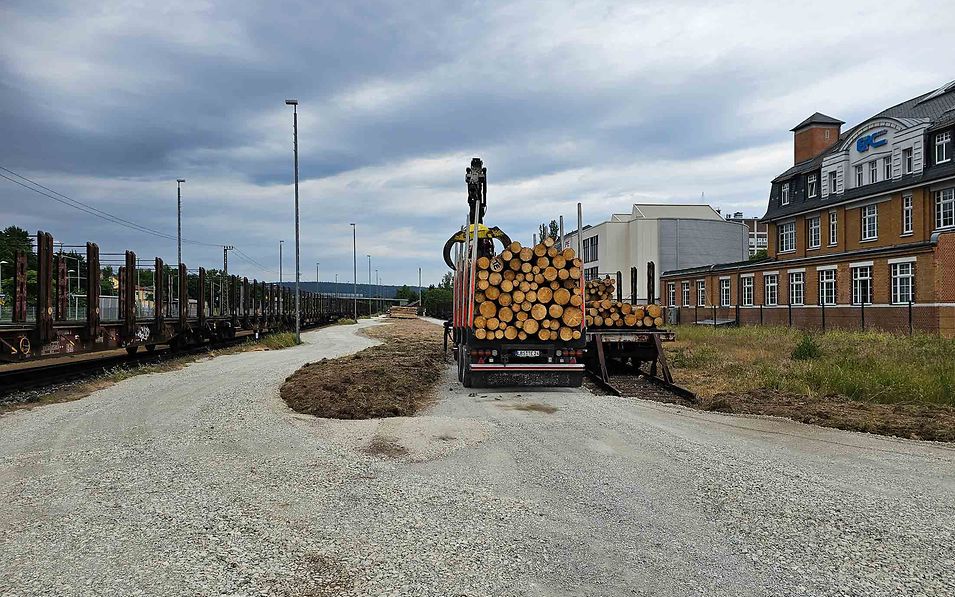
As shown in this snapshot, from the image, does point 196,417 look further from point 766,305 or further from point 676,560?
point 766,305

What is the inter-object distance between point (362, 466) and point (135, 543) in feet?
7.91

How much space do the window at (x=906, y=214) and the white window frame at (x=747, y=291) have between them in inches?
368

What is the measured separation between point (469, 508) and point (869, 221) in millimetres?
39906

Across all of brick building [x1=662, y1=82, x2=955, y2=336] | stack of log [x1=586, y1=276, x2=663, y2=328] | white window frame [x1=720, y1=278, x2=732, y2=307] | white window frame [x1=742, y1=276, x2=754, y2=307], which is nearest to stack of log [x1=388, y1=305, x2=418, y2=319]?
brick building [x1=662, y1=82, x2=955, y2=336]

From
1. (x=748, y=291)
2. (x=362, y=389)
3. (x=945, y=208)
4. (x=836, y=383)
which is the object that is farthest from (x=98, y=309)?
(x=748, y=291)

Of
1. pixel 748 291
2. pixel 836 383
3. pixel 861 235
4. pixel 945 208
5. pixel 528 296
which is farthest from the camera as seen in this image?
pixel 748 291

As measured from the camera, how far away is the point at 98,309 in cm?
1505

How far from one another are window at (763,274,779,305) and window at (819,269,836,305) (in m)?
4.29

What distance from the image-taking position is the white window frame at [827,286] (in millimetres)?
34959

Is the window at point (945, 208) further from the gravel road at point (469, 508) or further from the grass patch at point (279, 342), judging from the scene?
the grass patch at point (279, 342)

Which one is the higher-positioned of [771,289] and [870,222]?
[870,222]

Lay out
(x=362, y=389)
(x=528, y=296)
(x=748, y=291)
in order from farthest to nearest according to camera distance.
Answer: (x=748, y=291), (x=528, y=296), (x=362, y=389)

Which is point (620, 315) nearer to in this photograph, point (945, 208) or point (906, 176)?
point (945, 208)

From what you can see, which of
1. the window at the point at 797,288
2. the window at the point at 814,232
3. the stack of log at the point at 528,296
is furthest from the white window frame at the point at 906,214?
the stack of log at the point at 528,296
